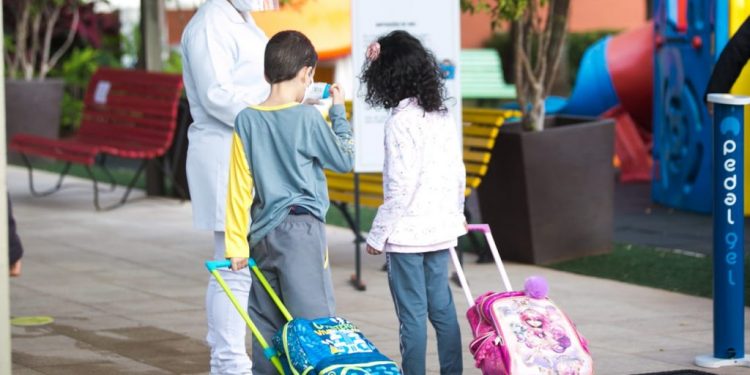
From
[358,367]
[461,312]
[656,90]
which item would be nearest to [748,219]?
[656,90]

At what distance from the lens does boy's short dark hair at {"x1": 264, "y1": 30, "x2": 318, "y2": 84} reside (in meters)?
5.29

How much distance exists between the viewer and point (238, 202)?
5285 millimetres

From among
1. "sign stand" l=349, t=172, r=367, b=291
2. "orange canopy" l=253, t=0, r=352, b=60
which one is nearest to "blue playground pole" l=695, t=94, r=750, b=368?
"sign stand" l=349, t=172, r=367, b=291

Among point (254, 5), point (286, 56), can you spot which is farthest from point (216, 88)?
point (286, 56)

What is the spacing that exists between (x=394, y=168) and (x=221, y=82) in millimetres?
887

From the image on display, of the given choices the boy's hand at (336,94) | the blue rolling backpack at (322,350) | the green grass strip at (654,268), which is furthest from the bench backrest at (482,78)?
the blue rolling backpack at (322,350)

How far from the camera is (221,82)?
237 inches

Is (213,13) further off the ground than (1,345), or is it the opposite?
(213,13)

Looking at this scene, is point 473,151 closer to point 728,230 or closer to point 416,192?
point 728,230

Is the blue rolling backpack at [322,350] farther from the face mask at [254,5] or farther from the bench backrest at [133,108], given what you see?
the bench backrest at [133,108]

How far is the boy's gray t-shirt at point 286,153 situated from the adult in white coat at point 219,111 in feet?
2.31

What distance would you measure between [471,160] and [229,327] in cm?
341

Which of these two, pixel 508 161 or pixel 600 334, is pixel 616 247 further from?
pixel 600 334

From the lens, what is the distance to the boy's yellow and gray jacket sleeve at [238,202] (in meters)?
5.22
